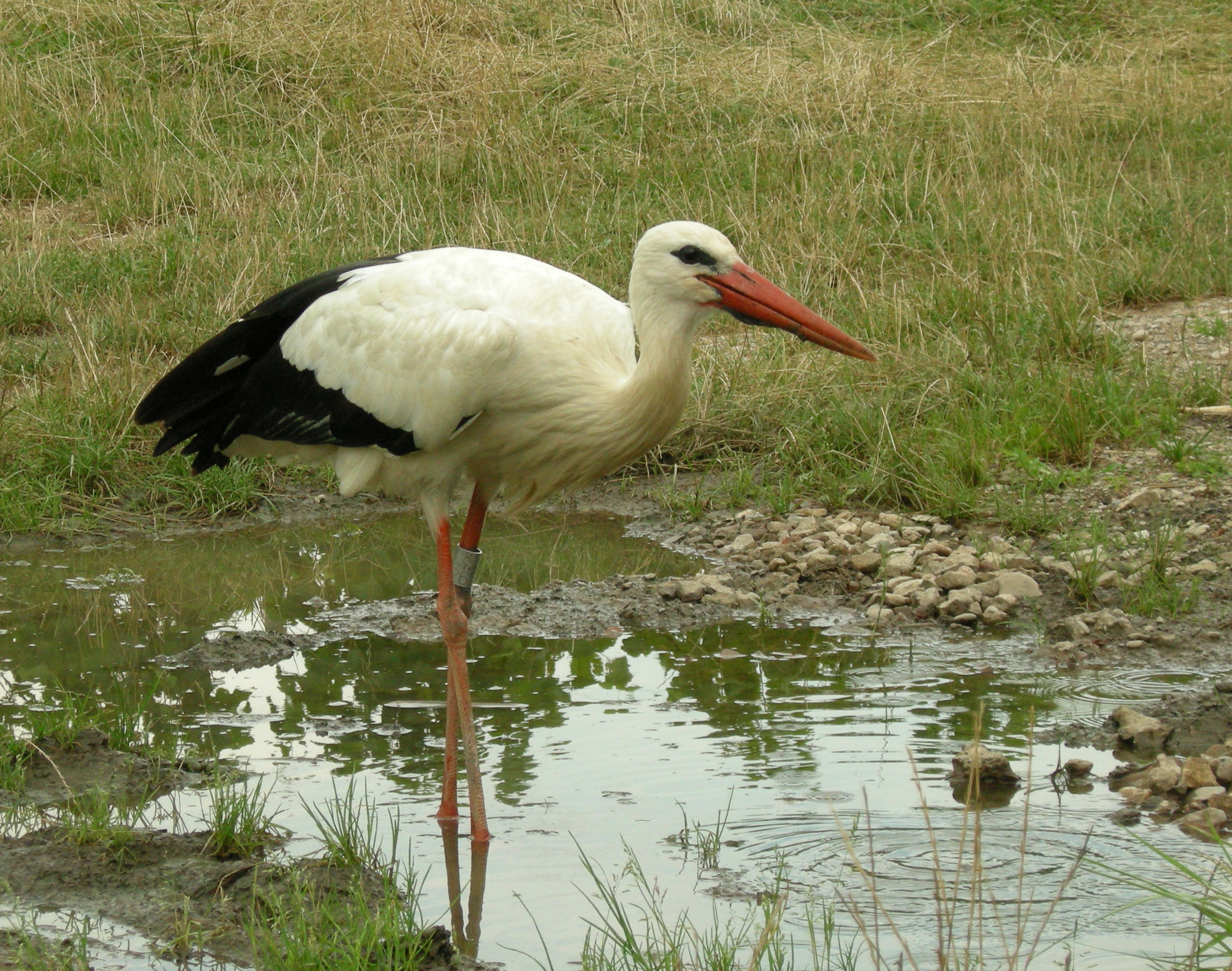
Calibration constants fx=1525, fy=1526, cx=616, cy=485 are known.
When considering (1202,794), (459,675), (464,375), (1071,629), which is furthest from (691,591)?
(1202,794)

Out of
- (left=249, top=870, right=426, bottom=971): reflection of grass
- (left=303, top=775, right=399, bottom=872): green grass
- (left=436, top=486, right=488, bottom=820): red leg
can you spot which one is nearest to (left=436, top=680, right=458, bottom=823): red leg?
(left=436, top=486, right=488, bottom=820): red leg

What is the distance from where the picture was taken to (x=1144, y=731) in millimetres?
3854

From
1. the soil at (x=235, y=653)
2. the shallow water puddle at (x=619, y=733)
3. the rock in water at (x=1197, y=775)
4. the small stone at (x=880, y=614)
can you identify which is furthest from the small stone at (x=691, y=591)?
the rock in water at (x=1197, y=775)

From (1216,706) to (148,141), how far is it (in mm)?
7754

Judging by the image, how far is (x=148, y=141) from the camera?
31.6 feet

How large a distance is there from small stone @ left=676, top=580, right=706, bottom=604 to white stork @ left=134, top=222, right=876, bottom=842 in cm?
84

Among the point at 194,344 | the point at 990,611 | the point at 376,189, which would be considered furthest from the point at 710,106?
the point at 990,611

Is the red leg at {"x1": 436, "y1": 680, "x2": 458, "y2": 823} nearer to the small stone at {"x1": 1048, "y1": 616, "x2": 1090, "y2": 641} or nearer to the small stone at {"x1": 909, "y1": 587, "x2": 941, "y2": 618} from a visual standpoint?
the small stone at {"x1": 909, "y1": 587, "x2": 941, "y2": 618}

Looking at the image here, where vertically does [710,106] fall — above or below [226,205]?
above

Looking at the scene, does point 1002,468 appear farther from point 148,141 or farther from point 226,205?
point 148,141

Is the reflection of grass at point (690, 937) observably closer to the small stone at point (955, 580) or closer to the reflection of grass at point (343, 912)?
the reflection of grass at point (343, 912)

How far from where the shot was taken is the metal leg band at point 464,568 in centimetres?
439

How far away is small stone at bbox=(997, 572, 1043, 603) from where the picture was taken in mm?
5027

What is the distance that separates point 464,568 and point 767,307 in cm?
119
